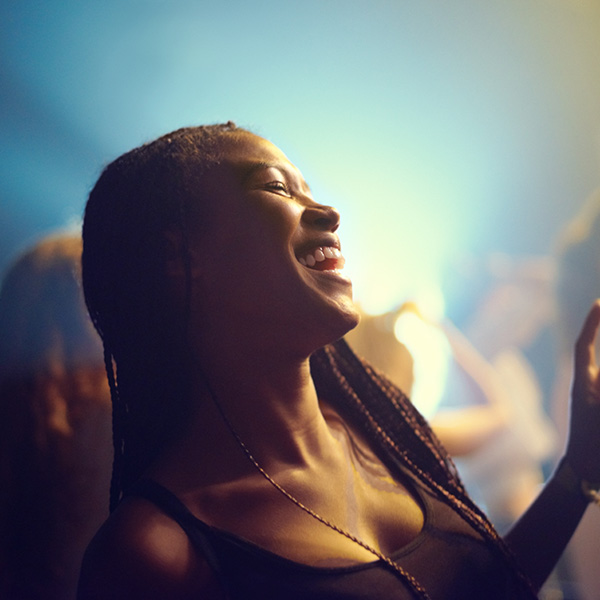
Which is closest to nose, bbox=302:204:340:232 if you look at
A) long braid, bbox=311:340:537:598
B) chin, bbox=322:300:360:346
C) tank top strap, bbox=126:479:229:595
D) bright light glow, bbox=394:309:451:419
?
chin, bbox=322:300:360:346

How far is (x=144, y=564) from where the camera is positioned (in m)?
0.59

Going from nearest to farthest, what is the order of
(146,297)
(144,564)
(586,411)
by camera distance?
(144,564) < (146,297) < (586,411)

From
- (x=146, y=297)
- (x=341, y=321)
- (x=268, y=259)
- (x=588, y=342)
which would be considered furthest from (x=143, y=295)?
(x=588, y=342)

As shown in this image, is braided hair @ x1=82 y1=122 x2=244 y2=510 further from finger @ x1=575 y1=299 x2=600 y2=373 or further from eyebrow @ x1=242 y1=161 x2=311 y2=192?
finger @ x1=575 y1=299 x2=600 y2=373

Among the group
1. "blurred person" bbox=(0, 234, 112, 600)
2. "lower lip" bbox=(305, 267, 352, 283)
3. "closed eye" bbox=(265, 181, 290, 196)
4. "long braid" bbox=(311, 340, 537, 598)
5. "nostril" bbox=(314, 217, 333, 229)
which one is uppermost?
"closed eye" bbox=(265, 181, 290, 196)

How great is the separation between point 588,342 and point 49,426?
120 cm

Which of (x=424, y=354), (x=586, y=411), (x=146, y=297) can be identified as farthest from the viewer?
(x=424, y=354)

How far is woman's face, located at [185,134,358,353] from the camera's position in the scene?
0.75 metres

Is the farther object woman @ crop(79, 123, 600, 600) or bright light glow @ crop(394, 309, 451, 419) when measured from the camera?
bright light glow @ crop(394, 309, 451, 419)

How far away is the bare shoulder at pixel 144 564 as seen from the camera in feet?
1.91

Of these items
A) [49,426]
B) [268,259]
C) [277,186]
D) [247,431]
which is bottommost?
[49,426]

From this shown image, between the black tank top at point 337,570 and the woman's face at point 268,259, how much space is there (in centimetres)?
30

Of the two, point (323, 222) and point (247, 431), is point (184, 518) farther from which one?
point (323, 222)

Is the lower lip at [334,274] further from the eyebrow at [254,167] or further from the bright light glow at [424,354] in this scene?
the bright light glow at [424,354]
